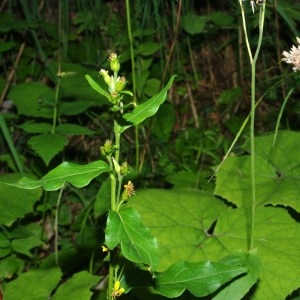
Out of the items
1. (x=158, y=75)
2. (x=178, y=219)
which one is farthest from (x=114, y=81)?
(x=158, y=75)

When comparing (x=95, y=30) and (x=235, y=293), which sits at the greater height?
(x=95, y=30)

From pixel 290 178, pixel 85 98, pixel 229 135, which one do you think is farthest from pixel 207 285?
pixel 229 135

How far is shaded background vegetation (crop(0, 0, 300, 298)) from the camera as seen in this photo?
2562mm

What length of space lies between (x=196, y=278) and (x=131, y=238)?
0.62 feet

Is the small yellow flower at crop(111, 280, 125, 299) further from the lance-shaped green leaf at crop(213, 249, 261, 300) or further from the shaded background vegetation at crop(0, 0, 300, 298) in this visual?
the shaded background vegetation at crop(0, 0, 300, 298)

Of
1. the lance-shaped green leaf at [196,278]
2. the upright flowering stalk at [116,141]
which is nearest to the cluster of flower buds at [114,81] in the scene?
the upright flowering stalk at [116,141]

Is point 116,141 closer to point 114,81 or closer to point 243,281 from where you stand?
point 114,81

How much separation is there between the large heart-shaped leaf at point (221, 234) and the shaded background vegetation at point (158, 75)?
666 millimetres

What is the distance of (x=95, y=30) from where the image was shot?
10.9 ft

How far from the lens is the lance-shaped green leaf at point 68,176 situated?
0.97 meters

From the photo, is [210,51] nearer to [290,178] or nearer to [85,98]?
[85,98]

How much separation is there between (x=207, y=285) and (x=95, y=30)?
258cm

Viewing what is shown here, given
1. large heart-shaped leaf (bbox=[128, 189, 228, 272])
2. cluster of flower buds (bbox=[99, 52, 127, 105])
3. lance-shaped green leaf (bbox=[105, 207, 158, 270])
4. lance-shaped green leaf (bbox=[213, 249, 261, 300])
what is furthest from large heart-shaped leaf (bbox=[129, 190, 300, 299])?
cluster of flower buds (bbox=[99, 52, 127, 105])

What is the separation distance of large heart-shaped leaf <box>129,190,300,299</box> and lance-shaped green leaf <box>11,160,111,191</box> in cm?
48
